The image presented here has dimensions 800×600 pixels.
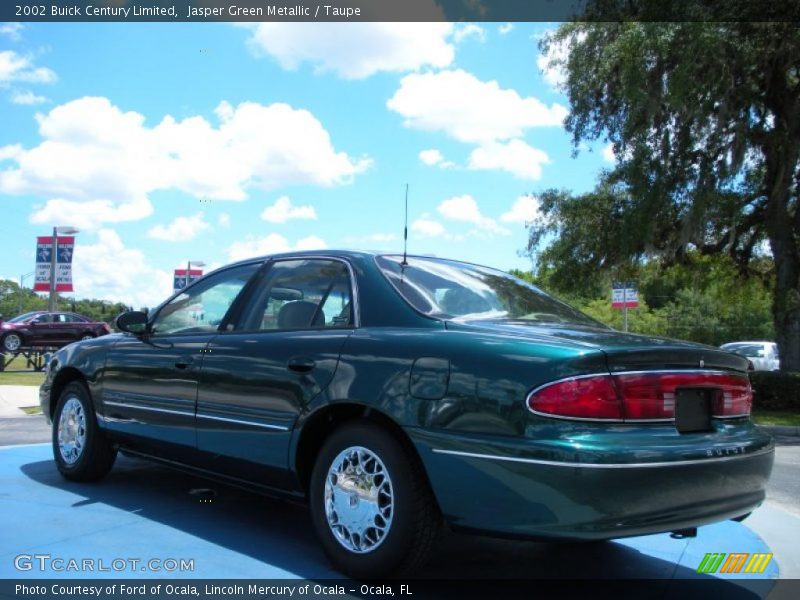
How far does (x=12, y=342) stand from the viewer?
89.4 ft

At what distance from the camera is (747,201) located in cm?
1744

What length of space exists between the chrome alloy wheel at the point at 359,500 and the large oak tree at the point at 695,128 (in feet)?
47.0

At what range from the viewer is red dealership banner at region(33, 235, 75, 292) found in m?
22.2

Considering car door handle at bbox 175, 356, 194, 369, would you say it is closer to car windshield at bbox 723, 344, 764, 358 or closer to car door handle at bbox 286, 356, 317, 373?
car door handle at bbox 286, 356, 317, 373

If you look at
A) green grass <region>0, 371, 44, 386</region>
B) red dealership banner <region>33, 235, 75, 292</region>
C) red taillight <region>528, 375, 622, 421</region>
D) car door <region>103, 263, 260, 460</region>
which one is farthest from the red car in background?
red taillight <region>528, 375, 622, 421</region>

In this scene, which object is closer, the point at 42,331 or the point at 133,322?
the point at 133,322

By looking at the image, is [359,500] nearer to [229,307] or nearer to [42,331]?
[229,307]

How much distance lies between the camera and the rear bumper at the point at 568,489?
289cm

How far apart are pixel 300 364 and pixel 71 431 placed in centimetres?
269

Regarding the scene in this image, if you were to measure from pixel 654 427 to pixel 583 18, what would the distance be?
17.2 metres

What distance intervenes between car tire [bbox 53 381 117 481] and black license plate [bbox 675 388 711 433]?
3.95 meters

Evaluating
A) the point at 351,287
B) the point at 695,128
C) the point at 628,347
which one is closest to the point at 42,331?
the point at 695,128

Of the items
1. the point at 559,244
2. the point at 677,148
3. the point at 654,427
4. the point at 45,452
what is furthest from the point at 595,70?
the point at 654,427

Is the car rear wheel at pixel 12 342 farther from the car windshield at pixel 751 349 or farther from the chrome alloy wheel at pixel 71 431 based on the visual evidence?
the car windshield at pixel 751 349
